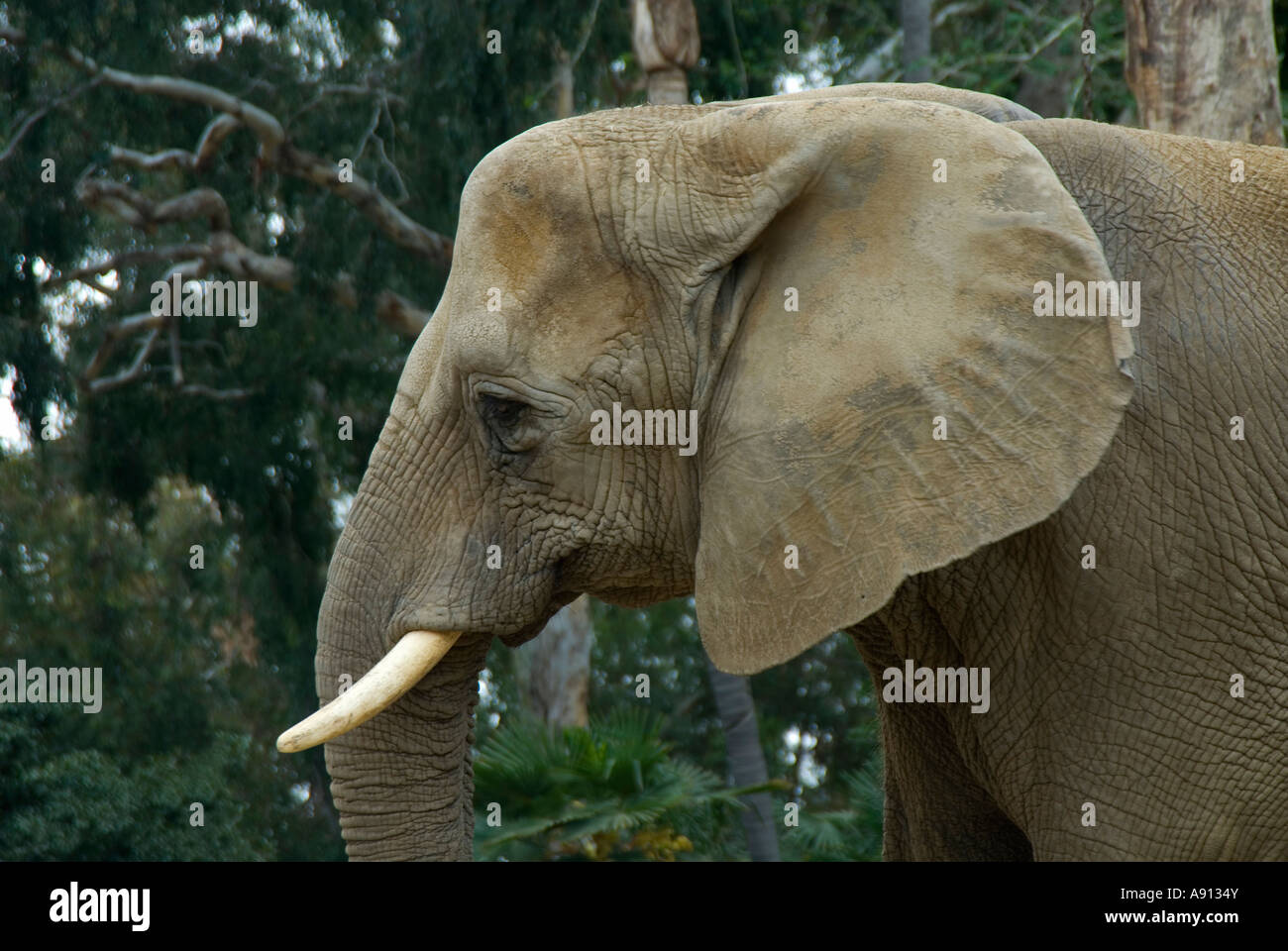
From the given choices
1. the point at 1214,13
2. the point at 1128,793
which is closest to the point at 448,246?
the point at 1214,13

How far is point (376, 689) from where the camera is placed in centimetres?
345

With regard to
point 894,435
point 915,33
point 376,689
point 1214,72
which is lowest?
point 376,689

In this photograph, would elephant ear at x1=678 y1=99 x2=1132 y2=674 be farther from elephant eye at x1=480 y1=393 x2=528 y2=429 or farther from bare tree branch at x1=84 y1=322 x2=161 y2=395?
bare tree branch at x1=84 y1=322 x2=161 y2=395

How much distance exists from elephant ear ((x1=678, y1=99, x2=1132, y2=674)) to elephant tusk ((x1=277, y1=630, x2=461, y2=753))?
629 mm

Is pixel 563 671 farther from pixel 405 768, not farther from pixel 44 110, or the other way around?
pixel 405 768

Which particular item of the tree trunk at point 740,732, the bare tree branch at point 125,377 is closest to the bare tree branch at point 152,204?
the bare tree branch at point 125,377

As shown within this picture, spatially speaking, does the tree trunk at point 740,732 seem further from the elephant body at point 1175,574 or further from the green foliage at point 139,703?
the elephant body at point 1175,574

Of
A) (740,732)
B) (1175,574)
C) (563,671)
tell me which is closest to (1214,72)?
(1175,574)

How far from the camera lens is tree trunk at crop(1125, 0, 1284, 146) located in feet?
21.5

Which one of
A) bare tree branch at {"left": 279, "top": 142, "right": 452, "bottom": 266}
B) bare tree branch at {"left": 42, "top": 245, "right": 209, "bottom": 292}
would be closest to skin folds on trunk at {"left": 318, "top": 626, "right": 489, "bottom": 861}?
bare tree branch at {"left": 279, "top": 142, "right": 452, "bottom": 266}

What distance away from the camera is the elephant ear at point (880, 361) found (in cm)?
317

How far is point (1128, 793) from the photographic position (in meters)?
3.46

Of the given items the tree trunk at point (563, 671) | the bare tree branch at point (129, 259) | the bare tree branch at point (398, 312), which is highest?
the bare tree branch at point (129, 259)

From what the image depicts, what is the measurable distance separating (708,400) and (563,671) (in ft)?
38.4
